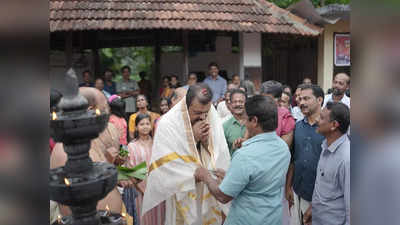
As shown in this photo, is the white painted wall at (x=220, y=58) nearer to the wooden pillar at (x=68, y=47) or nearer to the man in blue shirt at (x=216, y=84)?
the man in blue shirt at (x=216, y=84)

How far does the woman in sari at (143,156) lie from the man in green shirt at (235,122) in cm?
92

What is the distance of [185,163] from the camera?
286 centimetres

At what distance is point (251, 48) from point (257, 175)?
782 centimetres

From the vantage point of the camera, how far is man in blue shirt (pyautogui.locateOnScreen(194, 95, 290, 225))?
2.34 metres

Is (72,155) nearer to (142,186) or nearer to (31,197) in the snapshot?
(31,197)

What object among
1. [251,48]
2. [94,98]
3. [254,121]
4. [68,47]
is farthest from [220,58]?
[94,98]

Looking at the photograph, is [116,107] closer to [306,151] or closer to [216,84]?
[306,151]

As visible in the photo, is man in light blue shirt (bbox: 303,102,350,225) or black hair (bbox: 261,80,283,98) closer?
man in light blue shirt (bbox: 303,102,350,225)

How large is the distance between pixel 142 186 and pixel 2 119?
10.2 feet

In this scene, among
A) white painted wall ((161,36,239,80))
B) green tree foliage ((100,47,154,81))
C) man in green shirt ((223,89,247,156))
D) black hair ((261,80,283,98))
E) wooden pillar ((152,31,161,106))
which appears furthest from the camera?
green tree foliage ((100,47,154,81))

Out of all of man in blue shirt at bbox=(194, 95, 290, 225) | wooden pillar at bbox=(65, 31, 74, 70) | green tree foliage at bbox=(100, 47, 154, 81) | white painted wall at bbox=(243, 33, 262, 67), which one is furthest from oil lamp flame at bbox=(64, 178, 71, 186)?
green tree foliage at bbox=(100, 47, 154, 81)

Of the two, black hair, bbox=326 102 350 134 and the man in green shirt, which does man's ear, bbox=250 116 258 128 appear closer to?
black hair, bbox=326 102 350 134

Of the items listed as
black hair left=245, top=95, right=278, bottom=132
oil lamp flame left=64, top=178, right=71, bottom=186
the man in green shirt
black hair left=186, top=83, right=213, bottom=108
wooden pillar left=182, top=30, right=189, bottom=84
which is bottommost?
the man in green shirt

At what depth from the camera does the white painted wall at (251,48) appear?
970 centimetres
